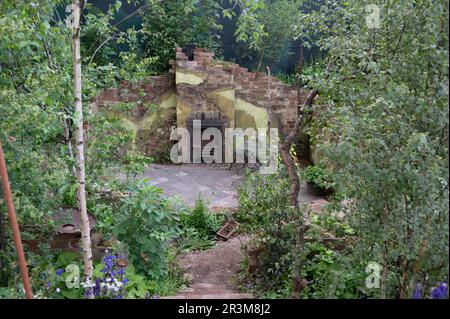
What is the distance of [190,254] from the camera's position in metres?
6.63

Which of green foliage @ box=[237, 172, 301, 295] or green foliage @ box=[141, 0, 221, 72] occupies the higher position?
green foliage @ box=[141, 0, 221, 72]

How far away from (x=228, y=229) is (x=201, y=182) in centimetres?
248

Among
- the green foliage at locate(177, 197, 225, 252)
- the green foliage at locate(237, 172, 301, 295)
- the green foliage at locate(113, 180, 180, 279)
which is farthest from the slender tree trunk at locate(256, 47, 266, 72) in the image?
the green foliage at locate(113, 180, 180, 279)

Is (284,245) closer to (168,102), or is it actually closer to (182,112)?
(182,112)

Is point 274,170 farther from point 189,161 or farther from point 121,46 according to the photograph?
point 121,46

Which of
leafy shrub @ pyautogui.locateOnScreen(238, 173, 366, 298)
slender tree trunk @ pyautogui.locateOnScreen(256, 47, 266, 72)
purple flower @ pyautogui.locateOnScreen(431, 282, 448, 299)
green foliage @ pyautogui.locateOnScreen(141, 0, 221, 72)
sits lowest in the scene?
leafy shrub @ pyautogui.locateOnScreen(238, 173, 366, 298)

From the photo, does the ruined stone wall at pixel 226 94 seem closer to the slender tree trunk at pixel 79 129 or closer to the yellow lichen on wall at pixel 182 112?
the yellow lichen on wall at pixel 182 112

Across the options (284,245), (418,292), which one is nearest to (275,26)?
(284,245)

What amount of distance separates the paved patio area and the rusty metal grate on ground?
72cm

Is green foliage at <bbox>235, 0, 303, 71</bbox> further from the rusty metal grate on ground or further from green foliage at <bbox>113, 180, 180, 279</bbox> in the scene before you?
green foliage at <bbox>113, 180, 180, 279</bbox>

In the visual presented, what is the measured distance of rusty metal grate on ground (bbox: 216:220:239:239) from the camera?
23.3ft

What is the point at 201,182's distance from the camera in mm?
9602

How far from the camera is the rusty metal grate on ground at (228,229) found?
7102 millimetres

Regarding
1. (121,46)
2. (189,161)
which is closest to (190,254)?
(189,161)
